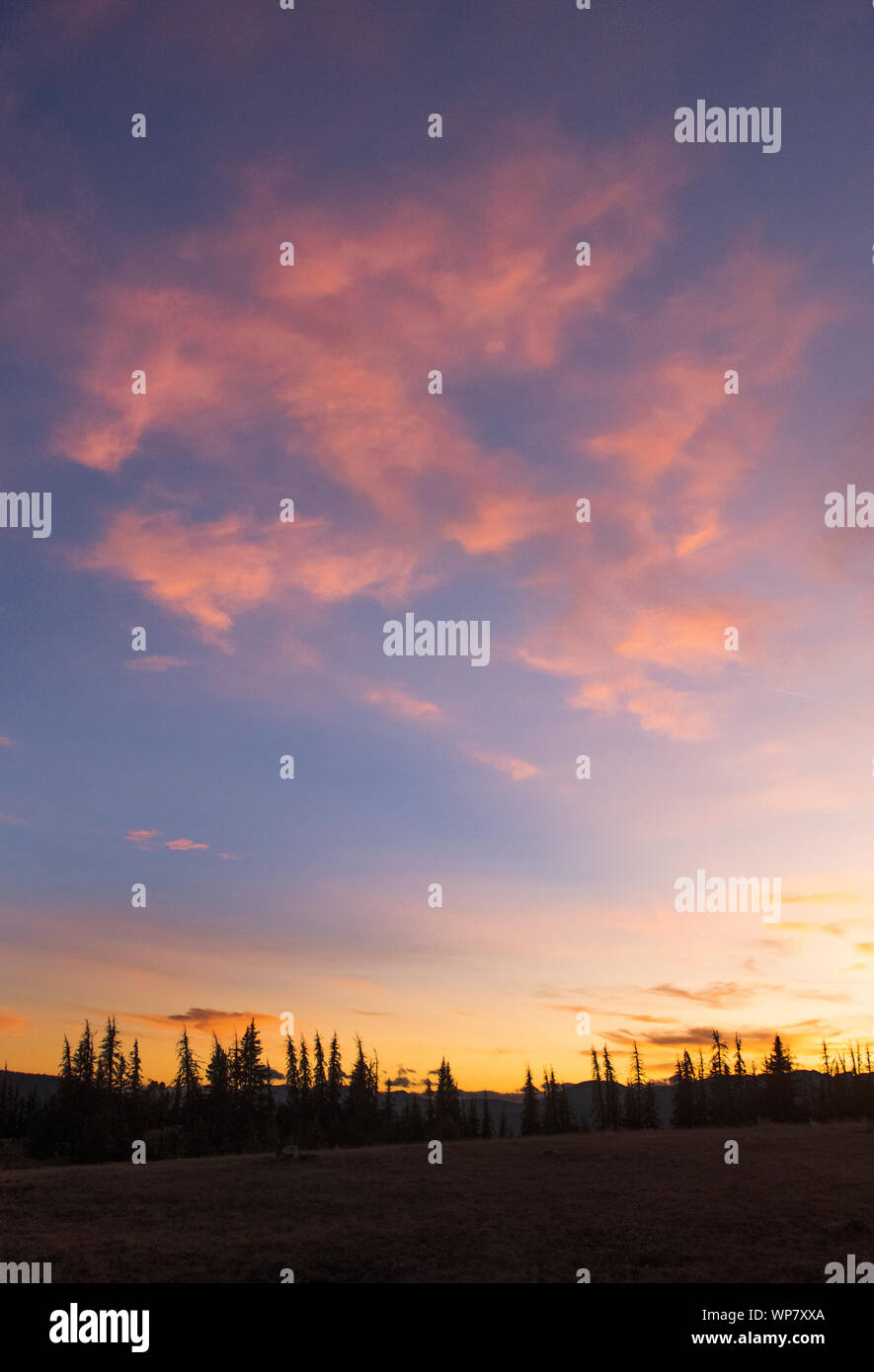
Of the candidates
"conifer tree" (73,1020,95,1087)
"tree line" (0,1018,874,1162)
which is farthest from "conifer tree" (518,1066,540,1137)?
"conifer tree" (73,1020,95,1087)

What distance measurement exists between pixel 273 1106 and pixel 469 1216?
69801mm

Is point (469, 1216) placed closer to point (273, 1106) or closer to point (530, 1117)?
point (273, 1106)

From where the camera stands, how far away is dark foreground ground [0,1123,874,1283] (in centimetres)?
2278

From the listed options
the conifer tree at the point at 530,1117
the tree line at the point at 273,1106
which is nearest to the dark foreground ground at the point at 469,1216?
the tree line at the point at 273,1106

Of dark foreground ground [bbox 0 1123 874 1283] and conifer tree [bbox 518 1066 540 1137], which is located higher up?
dark foreground ground [bbox 0 1123 874 1283]

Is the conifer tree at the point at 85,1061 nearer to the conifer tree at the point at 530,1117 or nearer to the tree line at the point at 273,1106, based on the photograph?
the tree line at the point at 273,1106

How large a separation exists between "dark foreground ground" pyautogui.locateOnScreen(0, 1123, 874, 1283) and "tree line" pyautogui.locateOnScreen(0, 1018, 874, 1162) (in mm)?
39711

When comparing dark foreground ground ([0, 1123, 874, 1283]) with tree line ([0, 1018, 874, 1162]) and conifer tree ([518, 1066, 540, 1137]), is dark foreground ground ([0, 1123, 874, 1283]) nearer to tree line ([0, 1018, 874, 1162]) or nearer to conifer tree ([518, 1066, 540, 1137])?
tree line ([0, 1018, 874, 1162])

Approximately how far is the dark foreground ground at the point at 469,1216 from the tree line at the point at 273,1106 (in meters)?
39.7

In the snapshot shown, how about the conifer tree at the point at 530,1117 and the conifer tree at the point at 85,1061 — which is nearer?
the conifer tree at the point at 85,1061

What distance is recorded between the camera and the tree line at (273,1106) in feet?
266

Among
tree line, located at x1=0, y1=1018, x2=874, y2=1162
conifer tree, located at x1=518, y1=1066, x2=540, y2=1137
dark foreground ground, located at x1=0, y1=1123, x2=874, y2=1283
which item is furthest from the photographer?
conifer tree, located at x1=518, y1=1066, x2=540, y2=1137

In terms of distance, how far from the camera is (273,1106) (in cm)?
9056
